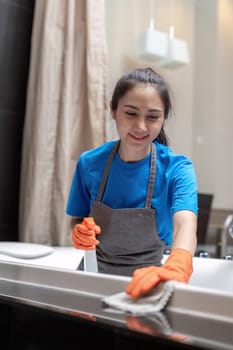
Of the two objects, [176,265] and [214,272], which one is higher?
[176,265]

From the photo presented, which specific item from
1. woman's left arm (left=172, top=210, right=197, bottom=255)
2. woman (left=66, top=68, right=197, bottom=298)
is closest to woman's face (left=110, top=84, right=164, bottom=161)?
woman (left=66, top=68, right=197, bottom=298)

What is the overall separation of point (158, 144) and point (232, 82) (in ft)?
4.64

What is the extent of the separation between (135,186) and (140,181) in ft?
0.05

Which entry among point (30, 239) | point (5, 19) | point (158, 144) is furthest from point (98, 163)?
point (5, 19)

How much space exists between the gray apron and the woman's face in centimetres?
7

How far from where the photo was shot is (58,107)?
1724 millimetres

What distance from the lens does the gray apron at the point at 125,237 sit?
1.01 metres

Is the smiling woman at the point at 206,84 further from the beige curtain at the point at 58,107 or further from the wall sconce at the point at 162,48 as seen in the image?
the beige curtain at the point at 58,107

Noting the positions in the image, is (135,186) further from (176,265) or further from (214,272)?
(214,272)

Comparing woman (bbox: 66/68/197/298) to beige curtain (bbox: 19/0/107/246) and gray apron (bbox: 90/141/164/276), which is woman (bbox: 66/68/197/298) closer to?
gray apron (bbox: 90/141/164/276)

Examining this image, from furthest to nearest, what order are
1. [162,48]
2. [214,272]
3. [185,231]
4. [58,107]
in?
1. [162,48]
2. [58,107]
3. [214,272]
4. [185,231]

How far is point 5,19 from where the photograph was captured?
5.67 ft

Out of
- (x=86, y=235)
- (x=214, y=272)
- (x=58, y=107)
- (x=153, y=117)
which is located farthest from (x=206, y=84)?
(x=86, y=235)

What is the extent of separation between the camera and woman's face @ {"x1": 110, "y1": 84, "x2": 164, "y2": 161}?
945 millimetres
